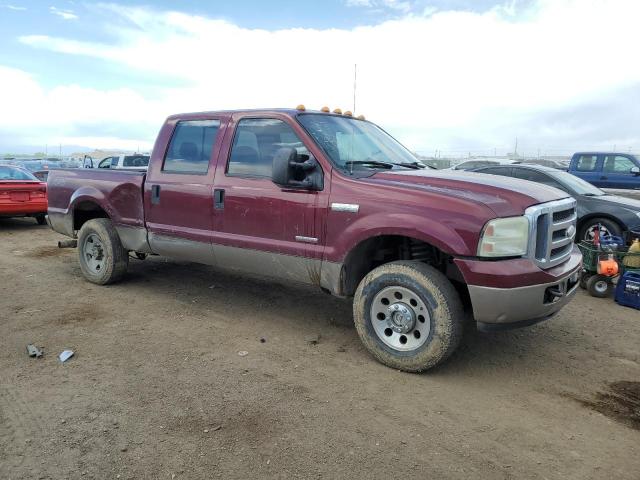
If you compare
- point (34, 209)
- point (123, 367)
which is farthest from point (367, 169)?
point (34, 209)

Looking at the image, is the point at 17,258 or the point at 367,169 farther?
the point at 17,258

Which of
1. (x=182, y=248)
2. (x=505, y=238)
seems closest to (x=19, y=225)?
→ (x=182, y=248)

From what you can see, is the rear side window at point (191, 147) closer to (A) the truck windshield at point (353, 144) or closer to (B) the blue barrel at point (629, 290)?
(A) the truck windshield at point (353, 144)

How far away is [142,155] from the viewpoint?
15273 millimetres

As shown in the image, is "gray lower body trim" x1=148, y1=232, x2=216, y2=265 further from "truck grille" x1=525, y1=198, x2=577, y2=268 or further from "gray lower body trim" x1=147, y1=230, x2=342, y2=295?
"truck grille" x1=525, y1=198, x2=577, y2=268

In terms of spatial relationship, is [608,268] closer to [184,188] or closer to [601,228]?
[601,228]

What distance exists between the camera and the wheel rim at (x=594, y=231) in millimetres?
7617

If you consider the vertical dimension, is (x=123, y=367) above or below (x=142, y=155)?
below

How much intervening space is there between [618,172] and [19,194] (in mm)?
15303

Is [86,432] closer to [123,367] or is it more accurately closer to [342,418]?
[123,367]

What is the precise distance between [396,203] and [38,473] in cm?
274

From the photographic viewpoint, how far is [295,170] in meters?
3.96

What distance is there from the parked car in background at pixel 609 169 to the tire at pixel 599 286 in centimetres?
930

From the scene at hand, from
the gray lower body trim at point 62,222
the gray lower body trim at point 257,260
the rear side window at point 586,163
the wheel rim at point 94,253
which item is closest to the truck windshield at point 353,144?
the gray lower body trim at point 257,260
